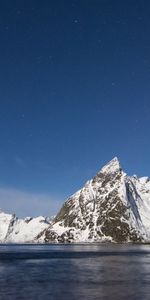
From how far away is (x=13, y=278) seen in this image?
81.5m

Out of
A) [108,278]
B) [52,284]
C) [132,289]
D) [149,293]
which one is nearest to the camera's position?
[149,293]

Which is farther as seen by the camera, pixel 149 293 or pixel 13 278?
pixel 13 278

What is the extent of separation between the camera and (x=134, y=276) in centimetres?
8244

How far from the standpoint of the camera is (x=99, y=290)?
63.1 meters

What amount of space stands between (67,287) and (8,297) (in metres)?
14.0

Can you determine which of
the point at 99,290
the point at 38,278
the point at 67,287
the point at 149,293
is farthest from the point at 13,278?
the point at 149,293

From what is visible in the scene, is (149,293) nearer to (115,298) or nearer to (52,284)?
(115,298)

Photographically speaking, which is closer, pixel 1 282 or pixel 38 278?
pixel 1 282

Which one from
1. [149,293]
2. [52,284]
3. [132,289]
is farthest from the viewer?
[52,284]

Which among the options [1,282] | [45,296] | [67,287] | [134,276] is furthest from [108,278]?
[45,296]

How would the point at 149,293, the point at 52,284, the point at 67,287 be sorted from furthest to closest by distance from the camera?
the point at 52,284 < the point at 67,287 < the point at 149,293

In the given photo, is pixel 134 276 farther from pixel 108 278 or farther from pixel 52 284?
pixel 52 284

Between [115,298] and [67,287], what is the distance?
14.8 m

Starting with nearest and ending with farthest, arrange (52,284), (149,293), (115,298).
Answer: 1. (115,298)
2. (149,293)
3. (52,284)
